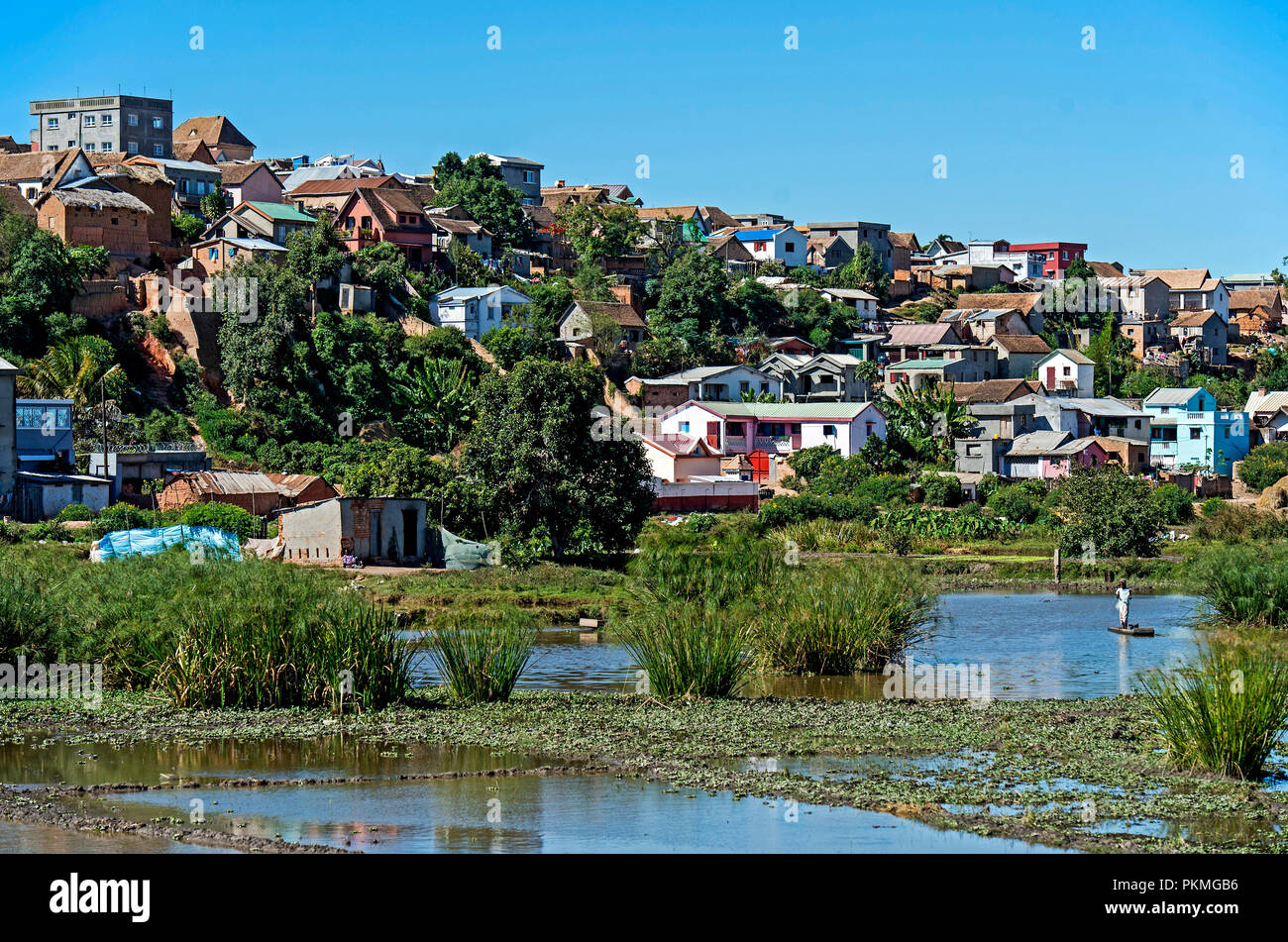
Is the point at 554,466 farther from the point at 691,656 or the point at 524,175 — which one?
the point at 524,175

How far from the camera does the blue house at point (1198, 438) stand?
5903 cm

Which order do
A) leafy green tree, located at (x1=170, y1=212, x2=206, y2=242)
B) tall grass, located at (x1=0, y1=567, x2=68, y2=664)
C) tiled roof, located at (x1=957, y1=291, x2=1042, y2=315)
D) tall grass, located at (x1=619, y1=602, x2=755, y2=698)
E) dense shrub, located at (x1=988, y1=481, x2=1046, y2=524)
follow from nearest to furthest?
1. tall grass, located at (x1=619, y1=602, x2=755, y2=698)
2. tall grass, located at (x1=0, y1=567, x2=68, y2=664)
3. dense shrub, located at (x1=988, y1=481, x2=1046, y2=524)
4. leafy green tree, located at (x1=170, y1=212, x2=206, y2=242)
5. tiled roof, located at (x1=957, y1=291, x2=1042, y2=315)

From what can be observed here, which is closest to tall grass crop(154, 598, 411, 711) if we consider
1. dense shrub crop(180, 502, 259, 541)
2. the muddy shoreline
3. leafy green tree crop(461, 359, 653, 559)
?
the muddy shoreline

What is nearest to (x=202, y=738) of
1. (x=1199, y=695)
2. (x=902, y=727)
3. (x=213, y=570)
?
(x=213, y=570)

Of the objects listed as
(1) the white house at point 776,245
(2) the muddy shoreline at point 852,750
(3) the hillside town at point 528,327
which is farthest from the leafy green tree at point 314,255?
(2) the muddy shoreline at point 852,750

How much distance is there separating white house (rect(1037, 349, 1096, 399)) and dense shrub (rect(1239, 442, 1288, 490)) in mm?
11336

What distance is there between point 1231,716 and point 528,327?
46769mm

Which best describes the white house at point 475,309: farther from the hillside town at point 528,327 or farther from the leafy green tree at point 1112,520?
the leafy green tree at point 1112,520

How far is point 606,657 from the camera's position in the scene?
82.4 ft

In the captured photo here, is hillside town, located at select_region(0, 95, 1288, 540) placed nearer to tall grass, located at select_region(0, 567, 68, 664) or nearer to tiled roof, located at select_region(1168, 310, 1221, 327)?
tiled roof, located at select_region(1168, 310, 1221, 327)

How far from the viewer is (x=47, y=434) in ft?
136

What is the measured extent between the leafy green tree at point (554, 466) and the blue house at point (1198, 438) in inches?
1214

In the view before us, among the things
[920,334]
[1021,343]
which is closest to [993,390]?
[920,334]

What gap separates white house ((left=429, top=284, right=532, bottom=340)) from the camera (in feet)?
193
